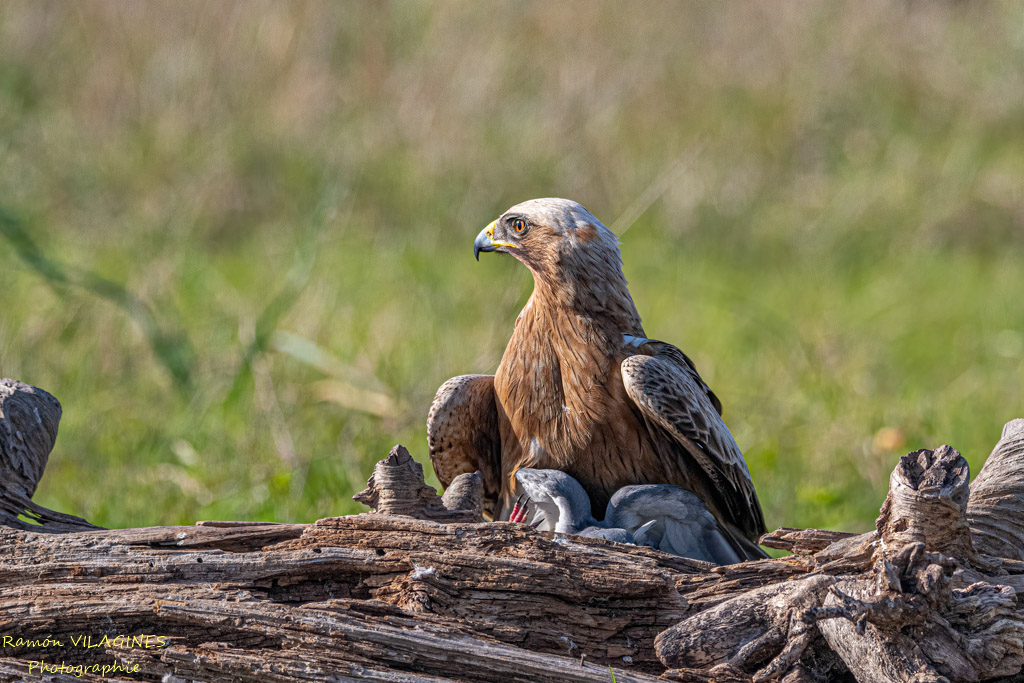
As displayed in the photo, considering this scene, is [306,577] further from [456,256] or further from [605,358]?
[456,256]

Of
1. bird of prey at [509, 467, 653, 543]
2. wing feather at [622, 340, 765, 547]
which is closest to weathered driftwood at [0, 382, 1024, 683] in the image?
bird of prey at [509, 467, 653, 543]

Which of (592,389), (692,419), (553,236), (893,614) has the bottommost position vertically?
(893,614)

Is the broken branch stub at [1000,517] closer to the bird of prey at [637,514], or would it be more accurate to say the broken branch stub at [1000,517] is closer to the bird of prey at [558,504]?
the bird of prey at [637,514]

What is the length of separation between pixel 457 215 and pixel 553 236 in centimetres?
483

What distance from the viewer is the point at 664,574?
279cm

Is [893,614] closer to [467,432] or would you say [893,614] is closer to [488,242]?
[467,432]

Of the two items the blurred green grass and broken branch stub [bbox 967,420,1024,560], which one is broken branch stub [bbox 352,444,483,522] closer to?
broken branch stub [bbox 967,420,1024,560]

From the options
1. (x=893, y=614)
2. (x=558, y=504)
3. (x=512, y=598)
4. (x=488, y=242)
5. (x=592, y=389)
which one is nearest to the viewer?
(x=893, y=614)

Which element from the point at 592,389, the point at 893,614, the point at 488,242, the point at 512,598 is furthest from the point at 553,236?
the point at 893,614

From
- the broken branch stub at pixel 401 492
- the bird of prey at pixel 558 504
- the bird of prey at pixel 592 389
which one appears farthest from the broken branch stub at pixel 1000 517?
the broken branch stub at pixel 401 492

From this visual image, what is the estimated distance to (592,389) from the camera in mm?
3303

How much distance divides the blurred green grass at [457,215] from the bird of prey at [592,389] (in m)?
2.00

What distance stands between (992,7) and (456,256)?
7248 millimetres

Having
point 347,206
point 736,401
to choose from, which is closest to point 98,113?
point 347,206
